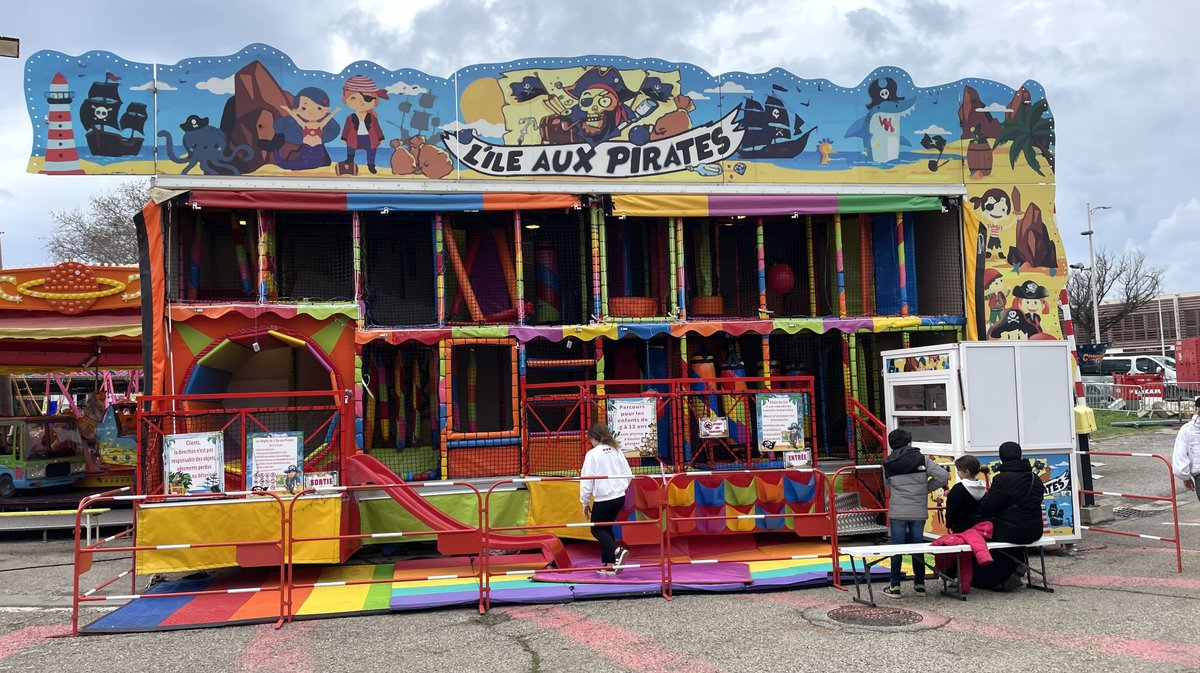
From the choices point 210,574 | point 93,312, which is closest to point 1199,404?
point 210,574

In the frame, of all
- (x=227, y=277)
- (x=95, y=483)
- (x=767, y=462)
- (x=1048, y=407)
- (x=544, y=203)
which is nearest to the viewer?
(x=1048, y=407)

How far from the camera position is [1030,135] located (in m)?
14.5

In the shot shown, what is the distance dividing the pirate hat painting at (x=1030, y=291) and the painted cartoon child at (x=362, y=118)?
394 inches

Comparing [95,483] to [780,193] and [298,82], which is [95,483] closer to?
[298,82]

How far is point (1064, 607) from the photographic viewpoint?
25.3 ft

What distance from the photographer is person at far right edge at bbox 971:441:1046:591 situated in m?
8.22

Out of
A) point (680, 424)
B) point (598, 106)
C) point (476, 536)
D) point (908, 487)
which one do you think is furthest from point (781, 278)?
point (476, 536)

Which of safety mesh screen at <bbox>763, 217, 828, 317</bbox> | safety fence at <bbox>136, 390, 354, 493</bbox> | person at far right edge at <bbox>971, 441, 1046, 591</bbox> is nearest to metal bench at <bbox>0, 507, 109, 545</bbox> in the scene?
safety fence at <bbox>136, 390, 354, 493</bbox>

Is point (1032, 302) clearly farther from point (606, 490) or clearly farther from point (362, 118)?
point (362, 118)

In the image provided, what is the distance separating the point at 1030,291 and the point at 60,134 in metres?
14.4

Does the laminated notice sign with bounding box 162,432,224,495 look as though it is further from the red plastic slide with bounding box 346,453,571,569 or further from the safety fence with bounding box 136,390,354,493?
the red plastic slide with bounding box 346,453,571,569

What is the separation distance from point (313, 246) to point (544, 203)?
412 cm

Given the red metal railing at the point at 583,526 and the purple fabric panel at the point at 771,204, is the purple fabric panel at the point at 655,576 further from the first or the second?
the purple fabric panel at the point at 771,204

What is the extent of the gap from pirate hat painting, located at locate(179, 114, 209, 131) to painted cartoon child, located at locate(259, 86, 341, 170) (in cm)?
81
